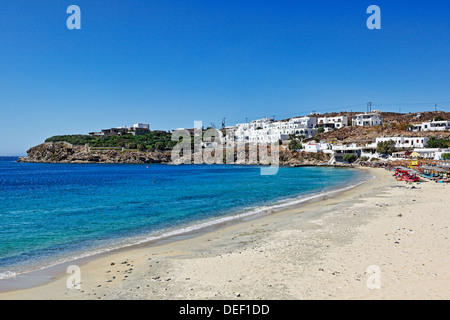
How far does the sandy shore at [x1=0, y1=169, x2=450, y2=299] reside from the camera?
312 inches

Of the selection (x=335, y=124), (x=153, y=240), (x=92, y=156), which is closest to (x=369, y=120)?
(x=335, y=124)

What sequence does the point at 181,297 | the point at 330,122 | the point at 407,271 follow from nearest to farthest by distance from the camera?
the point at 181,297 < the point at 407,271 < the point at 330,122

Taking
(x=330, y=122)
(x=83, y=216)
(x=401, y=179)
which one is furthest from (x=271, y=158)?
(x=83, y=216)

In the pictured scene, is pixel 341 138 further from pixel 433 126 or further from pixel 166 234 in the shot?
pixel 166 234

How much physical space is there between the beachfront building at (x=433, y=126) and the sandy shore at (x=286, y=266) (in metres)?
99.3

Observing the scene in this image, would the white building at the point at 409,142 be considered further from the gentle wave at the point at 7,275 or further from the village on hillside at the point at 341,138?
the gentle wave at the point at 7,275

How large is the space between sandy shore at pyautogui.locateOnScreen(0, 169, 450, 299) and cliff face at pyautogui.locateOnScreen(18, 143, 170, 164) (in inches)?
4649

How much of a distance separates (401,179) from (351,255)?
1400 inches

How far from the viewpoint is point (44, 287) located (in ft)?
30.4

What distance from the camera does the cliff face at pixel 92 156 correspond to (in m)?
130

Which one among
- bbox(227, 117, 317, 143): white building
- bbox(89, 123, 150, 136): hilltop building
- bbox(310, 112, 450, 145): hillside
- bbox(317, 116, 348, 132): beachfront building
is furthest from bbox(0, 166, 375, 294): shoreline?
bbox(89, 123, 150, 136): hilltop building

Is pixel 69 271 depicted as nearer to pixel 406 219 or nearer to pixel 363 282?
pixel 363 282

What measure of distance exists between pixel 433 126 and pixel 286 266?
113 meters

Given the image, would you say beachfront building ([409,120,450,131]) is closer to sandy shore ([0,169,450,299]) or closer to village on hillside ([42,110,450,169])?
village on hillside ([42,110,450,169])
